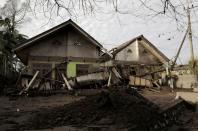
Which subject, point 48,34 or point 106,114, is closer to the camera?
point 106,114

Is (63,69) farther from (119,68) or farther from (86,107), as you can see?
(86,107)

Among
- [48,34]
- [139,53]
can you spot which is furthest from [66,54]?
[139,53]

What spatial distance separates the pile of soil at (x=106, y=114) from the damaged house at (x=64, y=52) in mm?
16257

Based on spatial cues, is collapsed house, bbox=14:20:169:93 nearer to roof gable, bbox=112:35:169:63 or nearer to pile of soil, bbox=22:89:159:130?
roof gable, bbox=112:35:169:63

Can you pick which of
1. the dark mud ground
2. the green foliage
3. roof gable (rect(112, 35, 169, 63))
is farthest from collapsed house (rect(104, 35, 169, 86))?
the dark mud ground

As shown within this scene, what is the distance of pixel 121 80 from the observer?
65.3ft

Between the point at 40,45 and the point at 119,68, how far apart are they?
7.89 m

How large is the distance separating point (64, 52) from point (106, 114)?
729 inches

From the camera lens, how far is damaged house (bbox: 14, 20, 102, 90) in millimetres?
24781

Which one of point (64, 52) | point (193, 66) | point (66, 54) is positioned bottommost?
point (193, 66)

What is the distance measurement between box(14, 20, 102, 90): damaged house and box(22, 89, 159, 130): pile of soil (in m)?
16.3

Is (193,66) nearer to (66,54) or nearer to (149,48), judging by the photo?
(149,48)

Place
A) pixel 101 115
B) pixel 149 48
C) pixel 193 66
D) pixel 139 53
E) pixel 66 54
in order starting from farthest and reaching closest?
pixel 139 53 < pixel 149 48 < pixel 193 66 < pixel 66 54 < pixel 101 115

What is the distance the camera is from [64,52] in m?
25.8
